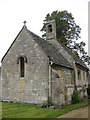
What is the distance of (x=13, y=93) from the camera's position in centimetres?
1409

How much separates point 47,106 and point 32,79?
3.15 m

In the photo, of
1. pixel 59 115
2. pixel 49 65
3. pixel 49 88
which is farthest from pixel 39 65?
pixel 59 115

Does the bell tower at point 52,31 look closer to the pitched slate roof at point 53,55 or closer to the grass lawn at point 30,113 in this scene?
the pitched slate roof at point 53,55

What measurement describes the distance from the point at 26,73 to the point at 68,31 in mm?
17871

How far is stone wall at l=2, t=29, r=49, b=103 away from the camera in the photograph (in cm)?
1260

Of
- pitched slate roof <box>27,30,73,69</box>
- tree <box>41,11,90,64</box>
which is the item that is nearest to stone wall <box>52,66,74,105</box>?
pitched slate roof <box>27,30,73,69</box>

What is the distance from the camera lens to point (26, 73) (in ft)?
45.0

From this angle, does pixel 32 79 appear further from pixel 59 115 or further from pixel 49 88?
pixel 59 115

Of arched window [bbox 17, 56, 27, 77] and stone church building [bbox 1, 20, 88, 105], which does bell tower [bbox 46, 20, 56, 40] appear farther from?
arched window [bbox 17, 56, 27, 77]

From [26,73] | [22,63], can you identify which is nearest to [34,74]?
[26,73]

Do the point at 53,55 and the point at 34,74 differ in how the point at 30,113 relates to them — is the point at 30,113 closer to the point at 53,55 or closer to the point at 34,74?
the point at 34,74

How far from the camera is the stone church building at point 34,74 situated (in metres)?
12.3

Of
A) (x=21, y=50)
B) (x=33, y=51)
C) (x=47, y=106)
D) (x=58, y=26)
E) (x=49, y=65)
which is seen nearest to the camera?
(x=47, y=106)

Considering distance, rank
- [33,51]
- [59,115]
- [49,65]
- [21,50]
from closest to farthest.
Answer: [59,115]
[49,65]
[33,51]
[21,50]
